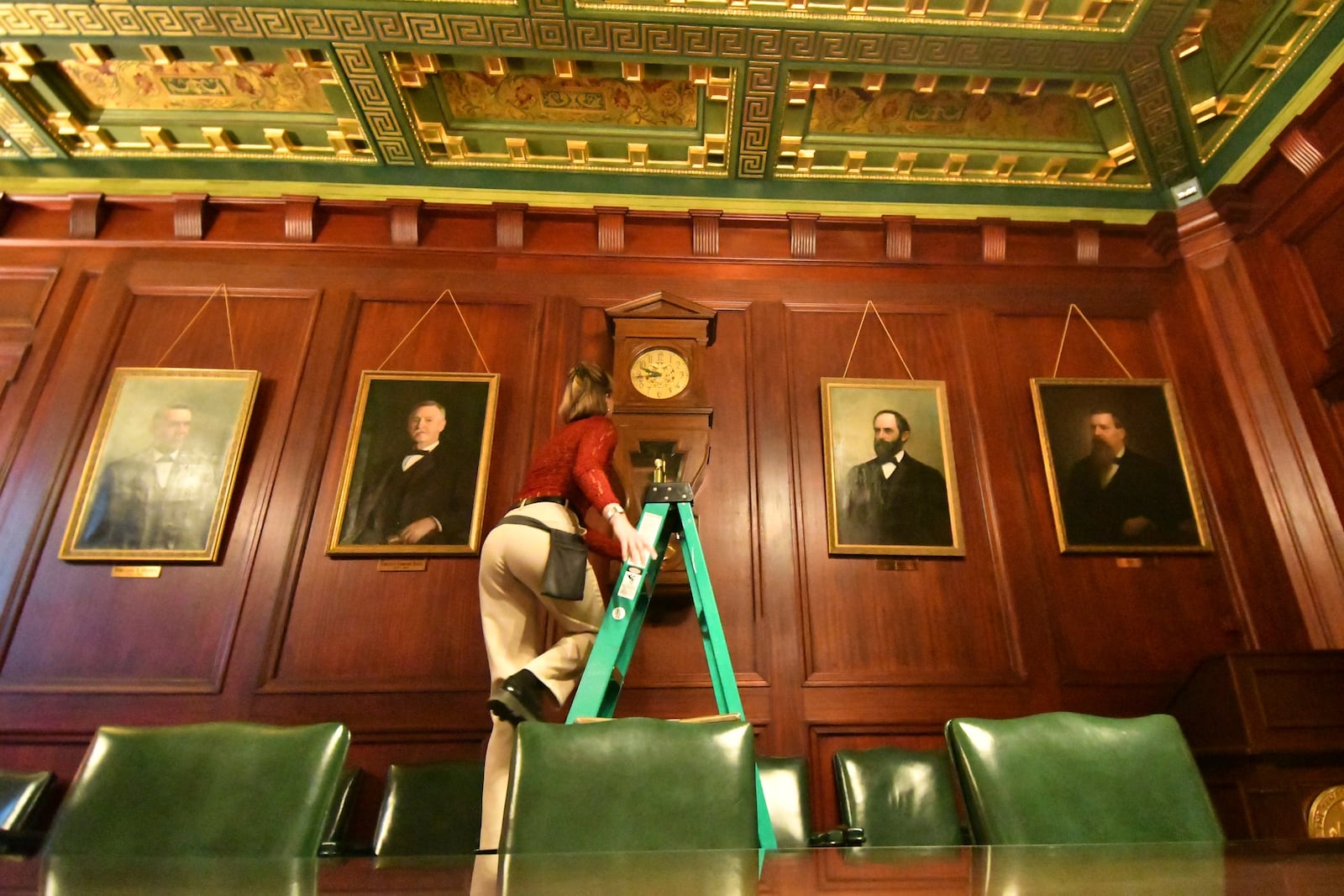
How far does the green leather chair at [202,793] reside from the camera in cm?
154

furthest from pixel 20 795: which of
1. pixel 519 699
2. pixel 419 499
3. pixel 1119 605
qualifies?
pixel 1119 605

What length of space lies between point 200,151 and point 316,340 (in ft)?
5.00

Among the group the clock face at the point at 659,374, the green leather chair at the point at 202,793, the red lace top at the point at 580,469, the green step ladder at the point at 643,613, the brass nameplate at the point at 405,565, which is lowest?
the green leather chair at the point at 202,793

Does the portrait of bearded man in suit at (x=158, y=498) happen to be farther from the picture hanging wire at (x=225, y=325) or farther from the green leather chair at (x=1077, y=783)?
the green leather chair at (x=1077, y=783)

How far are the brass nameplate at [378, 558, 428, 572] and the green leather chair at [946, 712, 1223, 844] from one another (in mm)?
2550

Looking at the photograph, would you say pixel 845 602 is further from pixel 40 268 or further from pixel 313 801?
pixel 40 268

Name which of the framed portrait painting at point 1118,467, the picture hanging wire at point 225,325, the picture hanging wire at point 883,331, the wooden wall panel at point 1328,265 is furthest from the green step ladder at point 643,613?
the wooden wall panel at point 1328,265

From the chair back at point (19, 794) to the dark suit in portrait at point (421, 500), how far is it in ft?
4.64

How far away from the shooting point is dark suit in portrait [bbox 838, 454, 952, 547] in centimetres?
357

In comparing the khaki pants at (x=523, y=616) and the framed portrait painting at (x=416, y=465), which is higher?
the framed portrait painting at (x=416, y=465)

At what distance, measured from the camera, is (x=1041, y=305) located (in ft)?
13.8

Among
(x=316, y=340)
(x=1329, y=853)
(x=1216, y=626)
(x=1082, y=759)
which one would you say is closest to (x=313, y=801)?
(x=1082, y=759)

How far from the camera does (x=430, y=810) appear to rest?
9.23 ft

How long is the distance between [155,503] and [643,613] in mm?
2610
